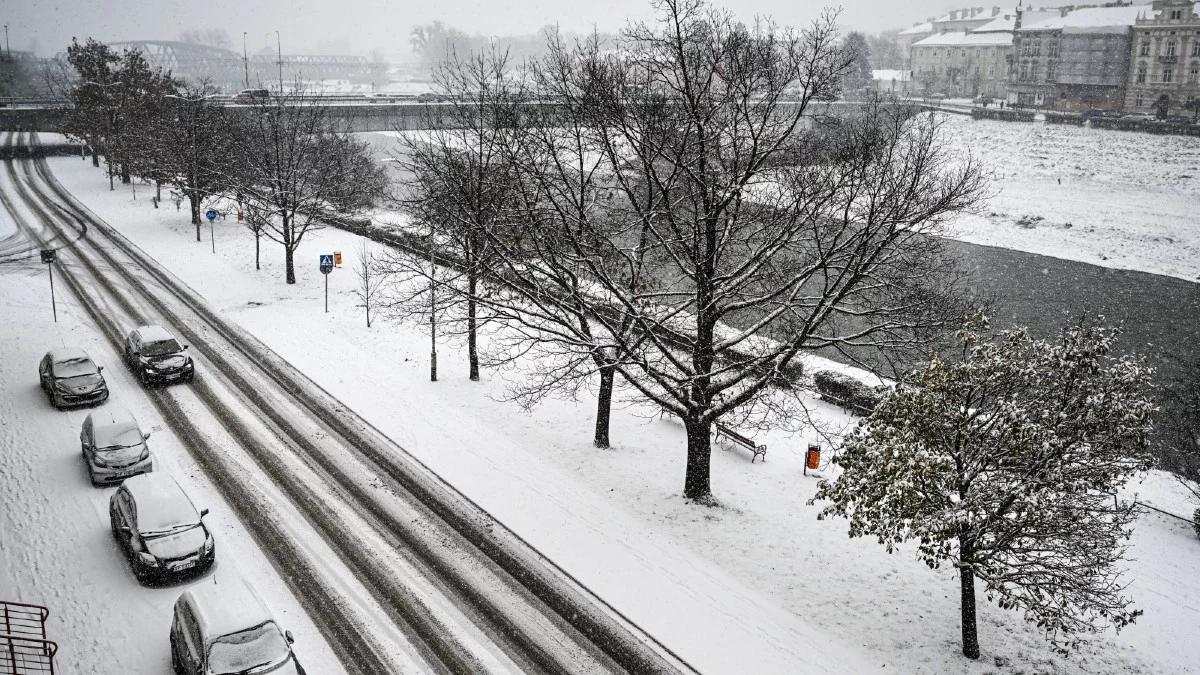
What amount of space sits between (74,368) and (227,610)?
12.8 metres

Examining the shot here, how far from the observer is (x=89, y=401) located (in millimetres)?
20469

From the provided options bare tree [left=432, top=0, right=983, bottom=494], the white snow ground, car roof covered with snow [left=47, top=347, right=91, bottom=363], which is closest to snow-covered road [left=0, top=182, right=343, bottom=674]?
the white snow ground

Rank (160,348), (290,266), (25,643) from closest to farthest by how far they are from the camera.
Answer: (25,643) < (160,348) < (290,266)

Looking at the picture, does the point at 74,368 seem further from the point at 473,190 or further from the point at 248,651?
the point at 248,651

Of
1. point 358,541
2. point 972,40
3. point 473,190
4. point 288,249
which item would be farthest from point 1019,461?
point 972,40

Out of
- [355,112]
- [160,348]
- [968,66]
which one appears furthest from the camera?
[968,66]

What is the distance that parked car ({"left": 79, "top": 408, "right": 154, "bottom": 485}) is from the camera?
16.7 m

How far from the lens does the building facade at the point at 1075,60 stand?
98.3 m

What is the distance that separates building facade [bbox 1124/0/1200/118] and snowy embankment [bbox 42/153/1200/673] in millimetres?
89424

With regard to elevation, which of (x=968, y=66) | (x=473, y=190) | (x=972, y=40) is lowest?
(x=473, y=190)

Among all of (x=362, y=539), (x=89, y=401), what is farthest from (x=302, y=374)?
(x=362, y=539)

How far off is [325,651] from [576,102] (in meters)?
11.9

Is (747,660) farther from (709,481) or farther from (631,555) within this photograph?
(709,481)

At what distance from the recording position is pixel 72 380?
2034cm
